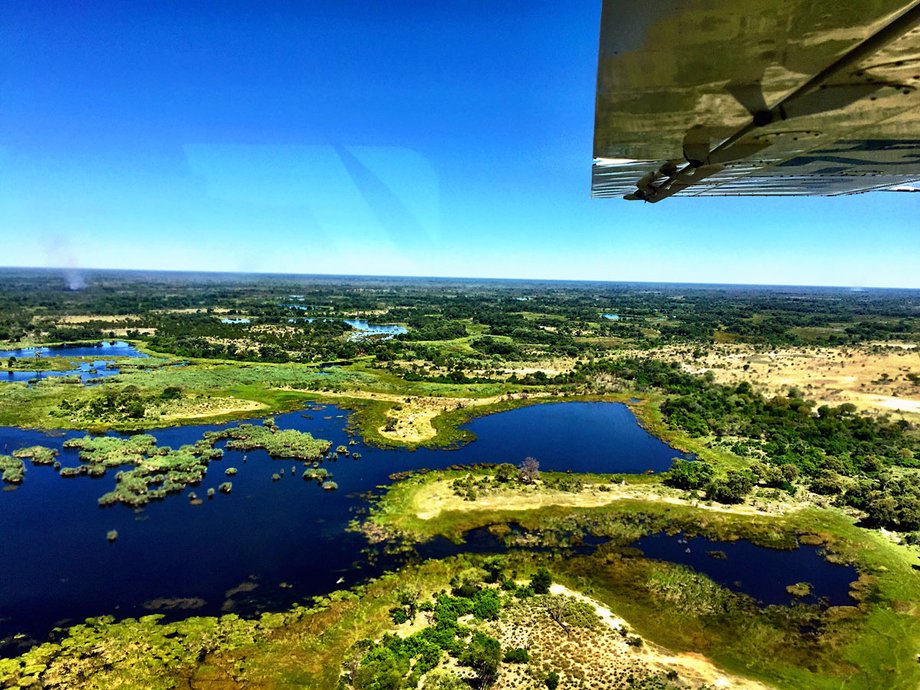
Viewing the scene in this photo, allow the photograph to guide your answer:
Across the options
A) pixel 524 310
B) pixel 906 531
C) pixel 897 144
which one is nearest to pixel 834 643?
pixel 906 531

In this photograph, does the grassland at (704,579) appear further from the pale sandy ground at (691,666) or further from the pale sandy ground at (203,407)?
the pale sandy ground at (203,407)

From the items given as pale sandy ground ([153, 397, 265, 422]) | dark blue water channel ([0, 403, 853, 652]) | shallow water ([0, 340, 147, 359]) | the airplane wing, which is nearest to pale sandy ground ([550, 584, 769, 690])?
dark blue water channel ([0, 403, 853, 652])

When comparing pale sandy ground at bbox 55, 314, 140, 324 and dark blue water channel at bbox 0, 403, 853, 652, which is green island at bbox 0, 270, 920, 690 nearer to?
dark blue water channel at bbox 0, 403, 853, 652

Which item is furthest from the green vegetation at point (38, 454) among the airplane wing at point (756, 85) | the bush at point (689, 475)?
the airplane wing at point (756, 85)

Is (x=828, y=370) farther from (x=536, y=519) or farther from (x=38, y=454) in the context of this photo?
(x=38, y=454)

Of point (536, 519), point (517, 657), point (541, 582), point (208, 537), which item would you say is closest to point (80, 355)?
point (208, 537)

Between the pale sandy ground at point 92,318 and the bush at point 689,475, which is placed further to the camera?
the pale sandy ground at point 92,318
